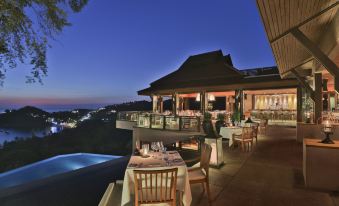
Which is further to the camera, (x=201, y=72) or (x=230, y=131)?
(x=201, y=72)

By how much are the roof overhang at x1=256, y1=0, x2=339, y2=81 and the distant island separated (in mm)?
22840

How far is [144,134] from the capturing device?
14820 mm

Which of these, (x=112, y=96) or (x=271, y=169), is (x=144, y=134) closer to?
(x=271, y=169)

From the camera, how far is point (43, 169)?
16.5m

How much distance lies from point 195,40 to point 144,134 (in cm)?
2905

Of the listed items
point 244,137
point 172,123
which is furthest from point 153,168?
point 172,123

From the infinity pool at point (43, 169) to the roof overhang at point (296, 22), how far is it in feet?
44.9

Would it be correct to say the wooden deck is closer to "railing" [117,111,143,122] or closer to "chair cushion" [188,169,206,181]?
"chair cushion" [188,169,206,181]

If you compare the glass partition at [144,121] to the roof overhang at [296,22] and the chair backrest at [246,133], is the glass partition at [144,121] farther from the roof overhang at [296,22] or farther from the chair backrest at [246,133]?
the roof overhang at [296,22]

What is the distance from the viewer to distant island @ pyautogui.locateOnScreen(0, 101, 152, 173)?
24561mm

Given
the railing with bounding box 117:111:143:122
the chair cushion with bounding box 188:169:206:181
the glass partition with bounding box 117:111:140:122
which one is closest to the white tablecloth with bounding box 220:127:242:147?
the chair cushion with bounding box 188:169:206:181

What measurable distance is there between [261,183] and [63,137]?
37.4 m

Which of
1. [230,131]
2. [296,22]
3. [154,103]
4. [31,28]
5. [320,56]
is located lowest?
[230,131]

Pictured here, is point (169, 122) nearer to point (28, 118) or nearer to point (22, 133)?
point (22, 133)
